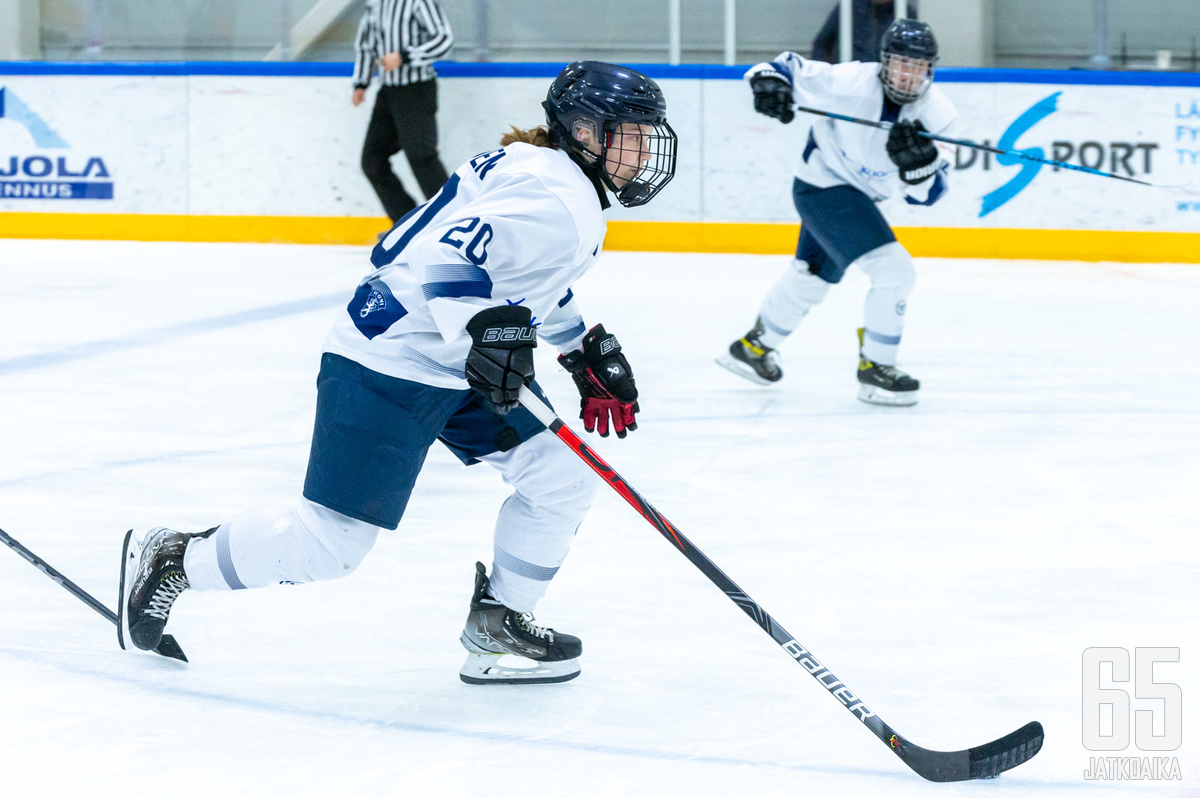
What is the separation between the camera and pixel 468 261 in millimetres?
1968

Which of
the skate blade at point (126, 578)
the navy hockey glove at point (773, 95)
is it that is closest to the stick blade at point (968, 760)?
the skate blade at point (126, 578)

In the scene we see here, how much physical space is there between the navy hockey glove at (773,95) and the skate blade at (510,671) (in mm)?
2657

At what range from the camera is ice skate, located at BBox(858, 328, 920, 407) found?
4.40 m

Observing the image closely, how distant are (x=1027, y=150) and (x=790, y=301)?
2.84 meters

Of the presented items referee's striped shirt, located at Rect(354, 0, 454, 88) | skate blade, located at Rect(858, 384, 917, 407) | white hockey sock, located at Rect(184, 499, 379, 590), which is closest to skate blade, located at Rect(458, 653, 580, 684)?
white hockey sock, located at Rect(184, 499, 379, 590)

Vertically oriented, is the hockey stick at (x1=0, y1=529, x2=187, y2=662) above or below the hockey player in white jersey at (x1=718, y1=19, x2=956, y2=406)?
below

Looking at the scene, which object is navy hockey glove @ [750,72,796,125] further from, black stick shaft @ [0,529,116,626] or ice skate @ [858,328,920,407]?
black stick shaft @ [0,529,116,626]

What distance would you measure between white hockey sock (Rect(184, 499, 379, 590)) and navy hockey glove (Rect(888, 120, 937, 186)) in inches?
103

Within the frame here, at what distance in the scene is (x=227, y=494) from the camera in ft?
11.1

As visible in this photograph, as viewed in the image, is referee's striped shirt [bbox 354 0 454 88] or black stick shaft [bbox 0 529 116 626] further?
referee's striped shirt [bbox 354 0 454 88]

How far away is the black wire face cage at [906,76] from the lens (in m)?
4.41

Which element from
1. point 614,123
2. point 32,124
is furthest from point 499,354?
point 32,124

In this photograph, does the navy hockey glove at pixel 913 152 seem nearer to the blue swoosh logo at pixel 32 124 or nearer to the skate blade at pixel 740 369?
the skate blade at pixel 740 369

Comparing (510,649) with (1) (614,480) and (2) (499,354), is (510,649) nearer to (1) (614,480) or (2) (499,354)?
(1) (614,480)
